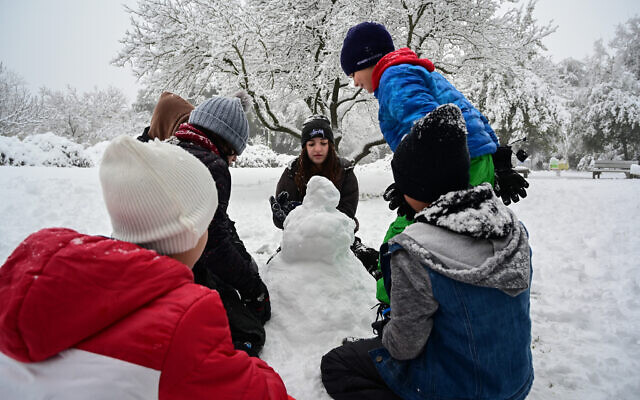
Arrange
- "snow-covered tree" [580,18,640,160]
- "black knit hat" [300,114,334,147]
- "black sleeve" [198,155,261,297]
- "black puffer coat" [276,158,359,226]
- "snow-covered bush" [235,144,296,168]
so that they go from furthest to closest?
"snow-covered tree" [580,18,640,160], "snow-covered bush" [235,144,296,168], "black puffer coat" [276,158,359,226], "black knit hat" [300,114,334,147], "black sleeve" [198,155,261,297]

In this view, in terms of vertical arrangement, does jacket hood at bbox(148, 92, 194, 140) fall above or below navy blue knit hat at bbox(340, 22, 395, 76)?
below

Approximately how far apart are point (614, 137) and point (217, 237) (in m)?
26.8

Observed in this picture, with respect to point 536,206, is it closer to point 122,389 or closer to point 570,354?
point 570,354

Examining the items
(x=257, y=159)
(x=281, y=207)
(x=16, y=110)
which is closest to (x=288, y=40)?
(x=281, y=207)

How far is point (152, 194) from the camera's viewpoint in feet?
→ 3.06

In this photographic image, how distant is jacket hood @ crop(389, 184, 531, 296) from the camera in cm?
113

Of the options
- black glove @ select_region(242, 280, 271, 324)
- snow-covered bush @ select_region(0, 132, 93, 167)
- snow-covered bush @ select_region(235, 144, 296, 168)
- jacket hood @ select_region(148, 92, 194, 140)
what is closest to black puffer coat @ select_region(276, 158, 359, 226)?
jacket hood @ select_region(148, 92, 194, 140)

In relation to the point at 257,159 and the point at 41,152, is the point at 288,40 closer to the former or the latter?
the point at 41,152

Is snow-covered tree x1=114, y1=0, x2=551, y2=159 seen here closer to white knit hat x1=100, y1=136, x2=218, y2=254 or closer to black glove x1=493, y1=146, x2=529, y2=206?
black glove x1=493, y1=146, x2=529, y2=206

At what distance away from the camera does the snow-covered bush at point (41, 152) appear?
849 cm

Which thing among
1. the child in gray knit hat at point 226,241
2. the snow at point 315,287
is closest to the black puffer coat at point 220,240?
the child in gray knit hat at point 226,241

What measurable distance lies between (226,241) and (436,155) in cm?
125

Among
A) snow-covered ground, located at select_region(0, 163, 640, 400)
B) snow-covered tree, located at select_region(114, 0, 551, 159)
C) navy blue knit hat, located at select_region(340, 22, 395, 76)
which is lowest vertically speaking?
snow-covered ground, located at select_region(0, 163, 640, 400)

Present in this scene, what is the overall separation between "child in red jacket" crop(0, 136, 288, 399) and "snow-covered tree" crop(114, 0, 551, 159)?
23.5 feet
